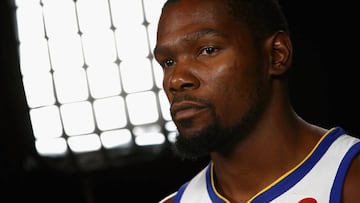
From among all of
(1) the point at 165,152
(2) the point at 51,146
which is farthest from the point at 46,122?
(1) the point at 165,152

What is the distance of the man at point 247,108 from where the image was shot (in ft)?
3.05

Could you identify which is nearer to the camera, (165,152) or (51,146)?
(165,152)

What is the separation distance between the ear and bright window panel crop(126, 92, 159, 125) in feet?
4.57

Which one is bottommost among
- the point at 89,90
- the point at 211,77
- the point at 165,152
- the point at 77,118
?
the point at 165,152

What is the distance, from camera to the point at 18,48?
7.75ft

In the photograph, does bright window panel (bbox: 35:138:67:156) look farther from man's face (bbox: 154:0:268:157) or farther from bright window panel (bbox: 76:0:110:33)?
man's face (bbox: 154:0:268:157)

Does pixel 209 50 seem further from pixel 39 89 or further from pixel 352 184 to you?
pixel 39 89

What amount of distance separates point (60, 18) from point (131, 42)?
29 centimetres

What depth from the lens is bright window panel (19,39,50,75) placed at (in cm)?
238

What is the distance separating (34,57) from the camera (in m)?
2.39

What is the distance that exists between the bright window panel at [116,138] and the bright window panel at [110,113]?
23 mm

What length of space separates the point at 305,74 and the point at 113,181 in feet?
2.83

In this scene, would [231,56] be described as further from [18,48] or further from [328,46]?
[18,48]

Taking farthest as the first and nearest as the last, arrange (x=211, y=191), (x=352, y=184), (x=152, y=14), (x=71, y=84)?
(x=71, y=84), (x=152, y=14), (x=211, y=191), (x=352, y=184)
